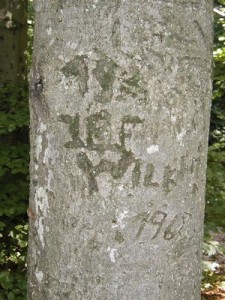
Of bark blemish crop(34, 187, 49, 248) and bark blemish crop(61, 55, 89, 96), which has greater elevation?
bark blemish crop(61, 55, 89, 96)

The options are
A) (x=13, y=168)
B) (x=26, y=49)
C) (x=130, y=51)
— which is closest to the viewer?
(x=130, y=51)

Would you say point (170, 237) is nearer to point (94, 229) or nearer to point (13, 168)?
point (94, 229)

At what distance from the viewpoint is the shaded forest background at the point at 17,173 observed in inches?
121

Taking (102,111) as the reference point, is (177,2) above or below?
above

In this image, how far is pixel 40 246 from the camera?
55.4 inches

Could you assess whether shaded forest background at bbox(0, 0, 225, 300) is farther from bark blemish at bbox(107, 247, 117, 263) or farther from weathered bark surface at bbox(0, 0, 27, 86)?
bark blemish at bbox(107, 247, 117, 263)

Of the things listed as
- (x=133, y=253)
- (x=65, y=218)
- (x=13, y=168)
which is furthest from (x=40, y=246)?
(x=13, y=168)

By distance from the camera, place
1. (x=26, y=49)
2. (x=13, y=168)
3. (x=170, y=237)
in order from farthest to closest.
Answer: (x=26, y=49), (x=13, y=168), (x=170, y=237)

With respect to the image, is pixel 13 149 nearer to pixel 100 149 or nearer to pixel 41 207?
pixel 41 207

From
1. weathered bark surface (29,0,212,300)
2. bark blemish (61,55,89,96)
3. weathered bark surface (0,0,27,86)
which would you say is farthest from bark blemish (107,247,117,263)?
weathered bark surface (0,0,27,86)

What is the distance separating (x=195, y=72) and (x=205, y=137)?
0.66ft

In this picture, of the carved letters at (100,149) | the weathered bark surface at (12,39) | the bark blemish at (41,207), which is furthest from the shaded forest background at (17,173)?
the carved letters at (100,149)

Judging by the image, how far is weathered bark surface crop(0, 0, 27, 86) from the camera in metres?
4.05

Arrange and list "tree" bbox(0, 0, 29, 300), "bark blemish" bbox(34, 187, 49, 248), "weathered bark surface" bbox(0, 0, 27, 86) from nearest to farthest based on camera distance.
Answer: "bark blemish" bbox(34, 187, 49, 248) → "tree" bbox(0, 0, 29, 300) → "weathered bark surface" bbox(0, 0, 27, 86)
